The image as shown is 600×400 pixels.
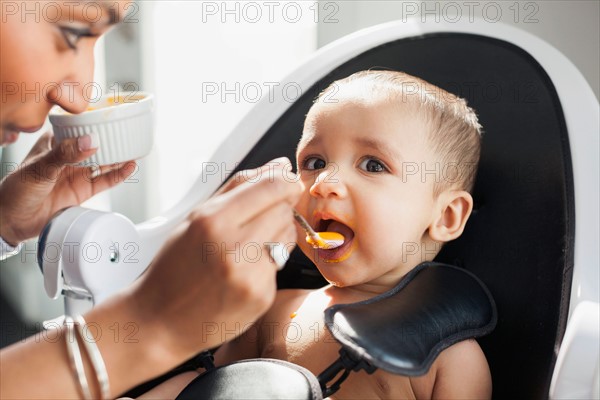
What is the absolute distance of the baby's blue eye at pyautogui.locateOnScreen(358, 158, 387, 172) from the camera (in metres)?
0.85

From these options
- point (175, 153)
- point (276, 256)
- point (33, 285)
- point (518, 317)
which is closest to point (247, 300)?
point (276, 256)

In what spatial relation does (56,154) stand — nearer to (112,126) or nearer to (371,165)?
(112,126)

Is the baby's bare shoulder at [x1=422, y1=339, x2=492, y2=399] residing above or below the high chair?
below

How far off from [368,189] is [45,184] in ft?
1.41

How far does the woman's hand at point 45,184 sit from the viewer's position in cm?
90

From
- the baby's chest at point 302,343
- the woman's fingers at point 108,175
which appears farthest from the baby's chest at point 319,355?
the woman's fingers at point 108,175

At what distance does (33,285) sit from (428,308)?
142 cm

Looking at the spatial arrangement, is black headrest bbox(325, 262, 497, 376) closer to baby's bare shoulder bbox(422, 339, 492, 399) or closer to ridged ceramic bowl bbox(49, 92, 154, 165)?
baby's bare shoulder bbox(422, 339, 492, 399)

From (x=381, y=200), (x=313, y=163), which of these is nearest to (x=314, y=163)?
(x=313, y=163)

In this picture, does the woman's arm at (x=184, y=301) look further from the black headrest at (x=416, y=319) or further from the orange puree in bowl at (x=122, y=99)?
the orange puree in bowl at (x=122, y=99)

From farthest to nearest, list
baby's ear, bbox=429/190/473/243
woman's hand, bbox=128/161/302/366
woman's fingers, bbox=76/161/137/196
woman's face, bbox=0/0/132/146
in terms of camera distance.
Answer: woman's fingers, bbox=76/161/137/196, baby's ear, bbox=429/190/473/243, woman's face, bbox=0/0/132/146, woman's hand, bbox=128/161/302/366

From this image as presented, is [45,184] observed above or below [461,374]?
above

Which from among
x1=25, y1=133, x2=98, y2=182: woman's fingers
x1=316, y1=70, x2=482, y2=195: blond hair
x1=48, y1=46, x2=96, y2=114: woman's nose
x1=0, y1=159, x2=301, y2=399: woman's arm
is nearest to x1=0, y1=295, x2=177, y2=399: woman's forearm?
x1=0, y1=159, x2=301, y2=399: woman's arm

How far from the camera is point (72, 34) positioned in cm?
66
